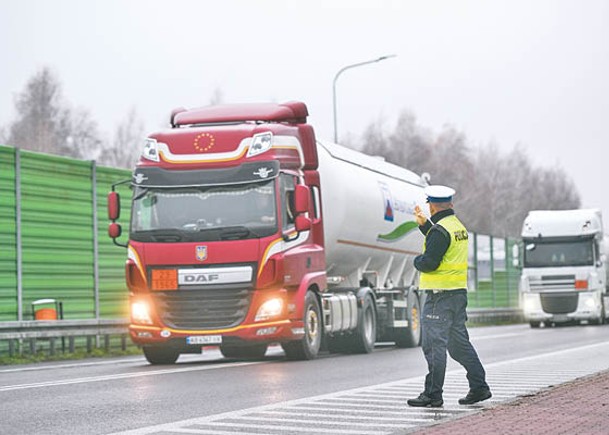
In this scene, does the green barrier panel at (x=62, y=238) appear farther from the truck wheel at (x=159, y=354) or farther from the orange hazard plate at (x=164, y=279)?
the orange hazard plate at (x=164, y=279)

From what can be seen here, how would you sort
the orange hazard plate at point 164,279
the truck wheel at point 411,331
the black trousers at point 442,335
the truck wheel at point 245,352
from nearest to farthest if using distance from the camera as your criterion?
the black trousers at point 442,335, the orange hazard plate at point 164,279, the truck wheel at point 245,352, the truck wheel at point 411,331

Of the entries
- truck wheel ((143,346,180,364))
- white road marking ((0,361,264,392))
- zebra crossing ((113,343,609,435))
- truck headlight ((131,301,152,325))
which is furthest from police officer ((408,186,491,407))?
truck wheel ((143,346,180,364))

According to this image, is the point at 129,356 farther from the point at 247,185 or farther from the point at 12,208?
the point at 247,185

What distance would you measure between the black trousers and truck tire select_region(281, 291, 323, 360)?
801 cm

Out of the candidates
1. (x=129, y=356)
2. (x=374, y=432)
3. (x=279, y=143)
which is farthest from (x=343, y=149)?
(x=374, y=432)

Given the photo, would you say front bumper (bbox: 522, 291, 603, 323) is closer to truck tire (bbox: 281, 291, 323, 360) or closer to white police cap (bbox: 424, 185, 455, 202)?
truck tire (bbox: 281, 291, 323, 360)

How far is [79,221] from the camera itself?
2400 centimetres

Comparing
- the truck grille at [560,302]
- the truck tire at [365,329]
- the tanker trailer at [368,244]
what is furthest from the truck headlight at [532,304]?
the truck tire at [365,329]

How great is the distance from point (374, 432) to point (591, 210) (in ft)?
106

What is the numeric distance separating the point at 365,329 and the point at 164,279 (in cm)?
516

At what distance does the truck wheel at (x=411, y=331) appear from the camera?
24.8m

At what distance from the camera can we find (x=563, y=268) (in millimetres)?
39562

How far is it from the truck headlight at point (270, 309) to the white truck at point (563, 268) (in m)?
22.3

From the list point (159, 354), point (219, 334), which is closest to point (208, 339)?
point (219, 334)
